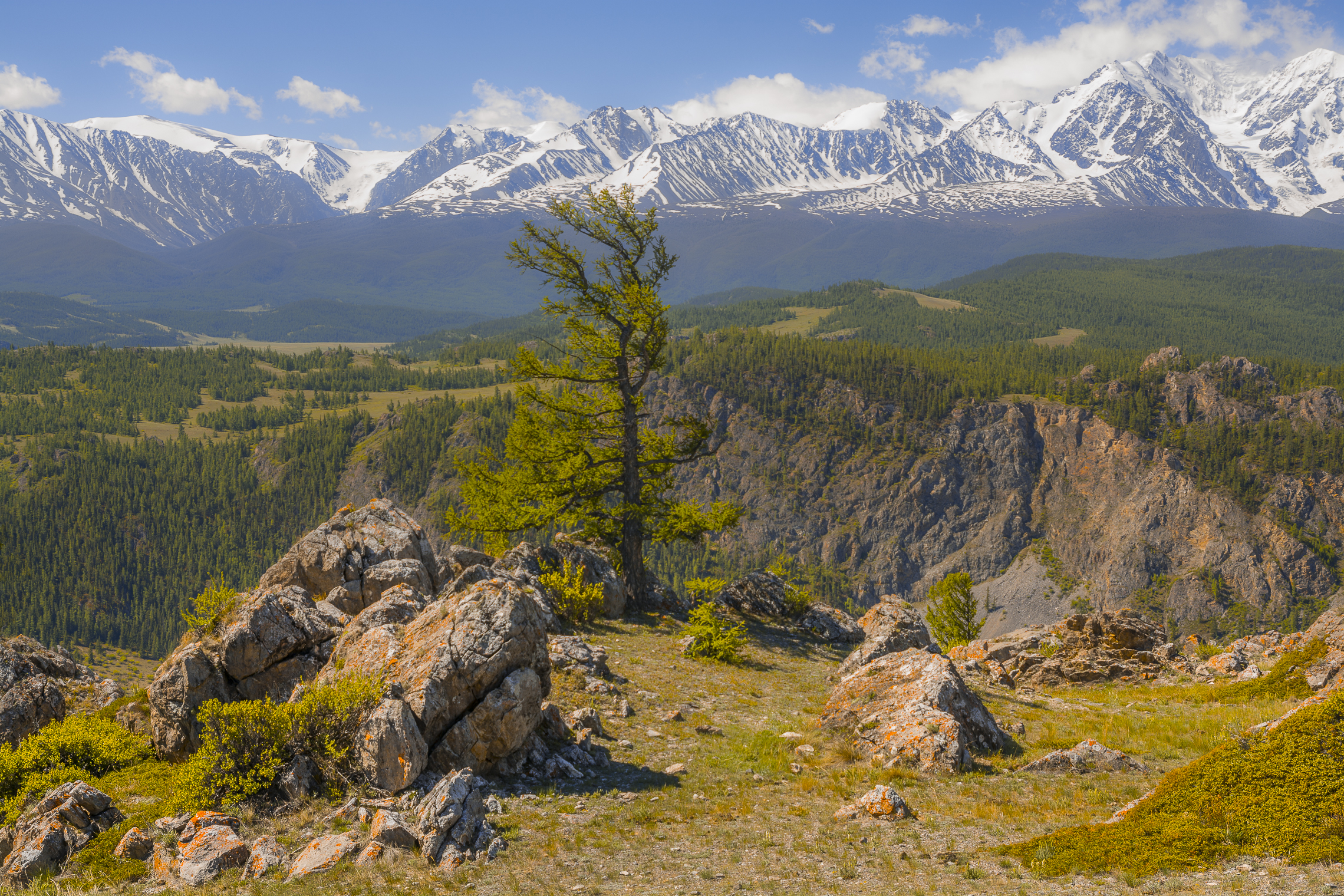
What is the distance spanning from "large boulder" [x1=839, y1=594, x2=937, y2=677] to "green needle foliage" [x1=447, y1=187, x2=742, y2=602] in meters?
8.74

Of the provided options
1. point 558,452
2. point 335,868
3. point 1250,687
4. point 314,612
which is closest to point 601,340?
point 558,452

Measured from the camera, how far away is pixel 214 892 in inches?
559

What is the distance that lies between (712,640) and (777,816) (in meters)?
15.1

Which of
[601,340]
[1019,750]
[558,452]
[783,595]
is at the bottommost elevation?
[783,595]

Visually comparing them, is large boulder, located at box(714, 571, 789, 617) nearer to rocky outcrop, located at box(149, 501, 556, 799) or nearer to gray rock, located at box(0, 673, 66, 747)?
rocky outcrop, located at box(149, 501, 556, 799)

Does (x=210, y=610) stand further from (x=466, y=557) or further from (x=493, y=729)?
(x=466, y=557)

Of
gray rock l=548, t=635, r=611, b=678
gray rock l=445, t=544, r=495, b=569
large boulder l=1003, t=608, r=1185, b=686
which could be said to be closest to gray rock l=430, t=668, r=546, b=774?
gray rock l=548, t=635, r=611, b=678

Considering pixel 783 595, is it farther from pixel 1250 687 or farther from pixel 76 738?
pixel 76 738

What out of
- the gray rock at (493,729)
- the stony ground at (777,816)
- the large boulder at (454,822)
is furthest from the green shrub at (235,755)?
the large boulder at (454,822)

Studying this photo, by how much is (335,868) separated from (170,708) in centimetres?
1015

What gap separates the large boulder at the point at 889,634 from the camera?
3041 centimetres

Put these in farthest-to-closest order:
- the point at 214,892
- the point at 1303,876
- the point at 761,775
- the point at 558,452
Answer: the point at 558,452, the point at 761,775, the point at 214,892, the point at 1303,876

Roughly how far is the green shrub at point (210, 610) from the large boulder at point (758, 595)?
2510 centimetres

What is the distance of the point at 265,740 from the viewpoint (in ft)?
59.7
